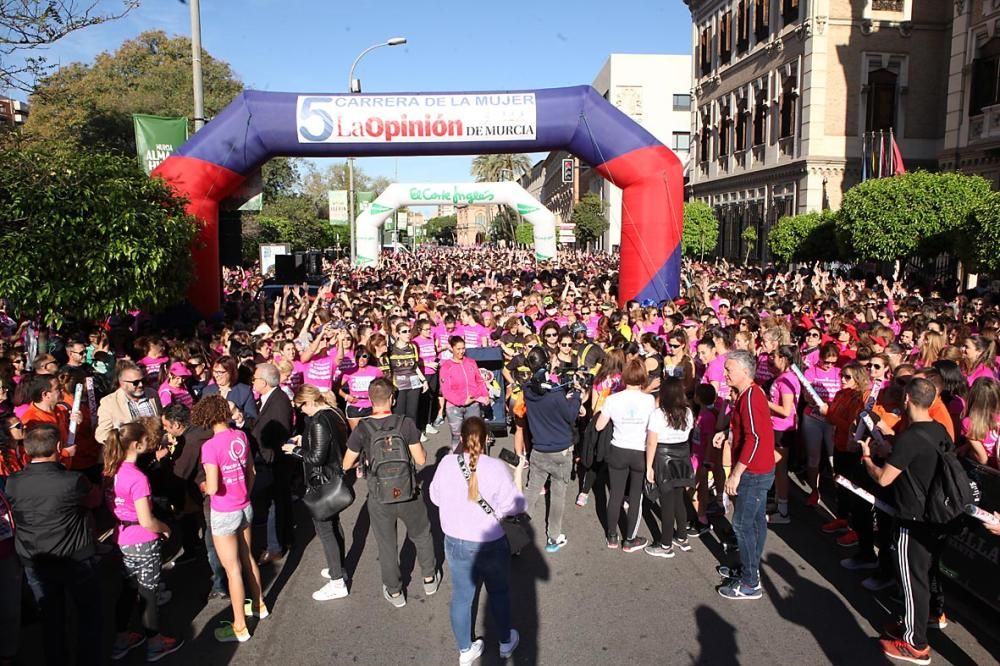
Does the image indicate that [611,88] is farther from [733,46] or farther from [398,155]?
[398,155]

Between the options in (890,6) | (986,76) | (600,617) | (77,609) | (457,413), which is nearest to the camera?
(77,609)

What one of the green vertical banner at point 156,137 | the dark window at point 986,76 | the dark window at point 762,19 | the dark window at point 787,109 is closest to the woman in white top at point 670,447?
the green vertical banner at point 156,137

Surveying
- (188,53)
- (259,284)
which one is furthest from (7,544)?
(188,53)

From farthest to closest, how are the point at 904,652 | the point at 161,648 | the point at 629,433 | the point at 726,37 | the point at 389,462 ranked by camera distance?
1. the point at 726,37
2. the point at 629,433
3. the point at 389,462
4. the point at 161,648
5. the point at 904,652

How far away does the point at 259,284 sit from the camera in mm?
21656

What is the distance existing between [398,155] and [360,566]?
9809 millimetres

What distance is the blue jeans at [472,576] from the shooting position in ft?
13.6

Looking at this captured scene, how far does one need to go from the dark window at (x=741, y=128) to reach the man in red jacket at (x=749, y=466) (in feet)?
97.7

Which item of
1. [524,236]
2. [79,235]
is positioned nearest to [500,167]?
[524,236]

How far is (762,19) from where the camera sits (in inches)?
1153

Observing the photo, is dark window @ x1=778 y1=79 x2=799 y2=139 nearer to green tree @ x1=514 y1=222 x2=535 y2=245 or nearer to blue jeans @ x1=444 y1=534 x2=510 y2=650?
green tree @ x1=514 y1=222 x2=535 y2=245

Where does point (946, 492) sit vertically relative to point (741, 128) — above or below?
below

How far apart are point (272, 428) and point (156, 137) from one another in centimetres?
927

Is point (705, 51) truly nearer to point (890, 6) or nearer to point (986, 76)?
point (890, 6)
